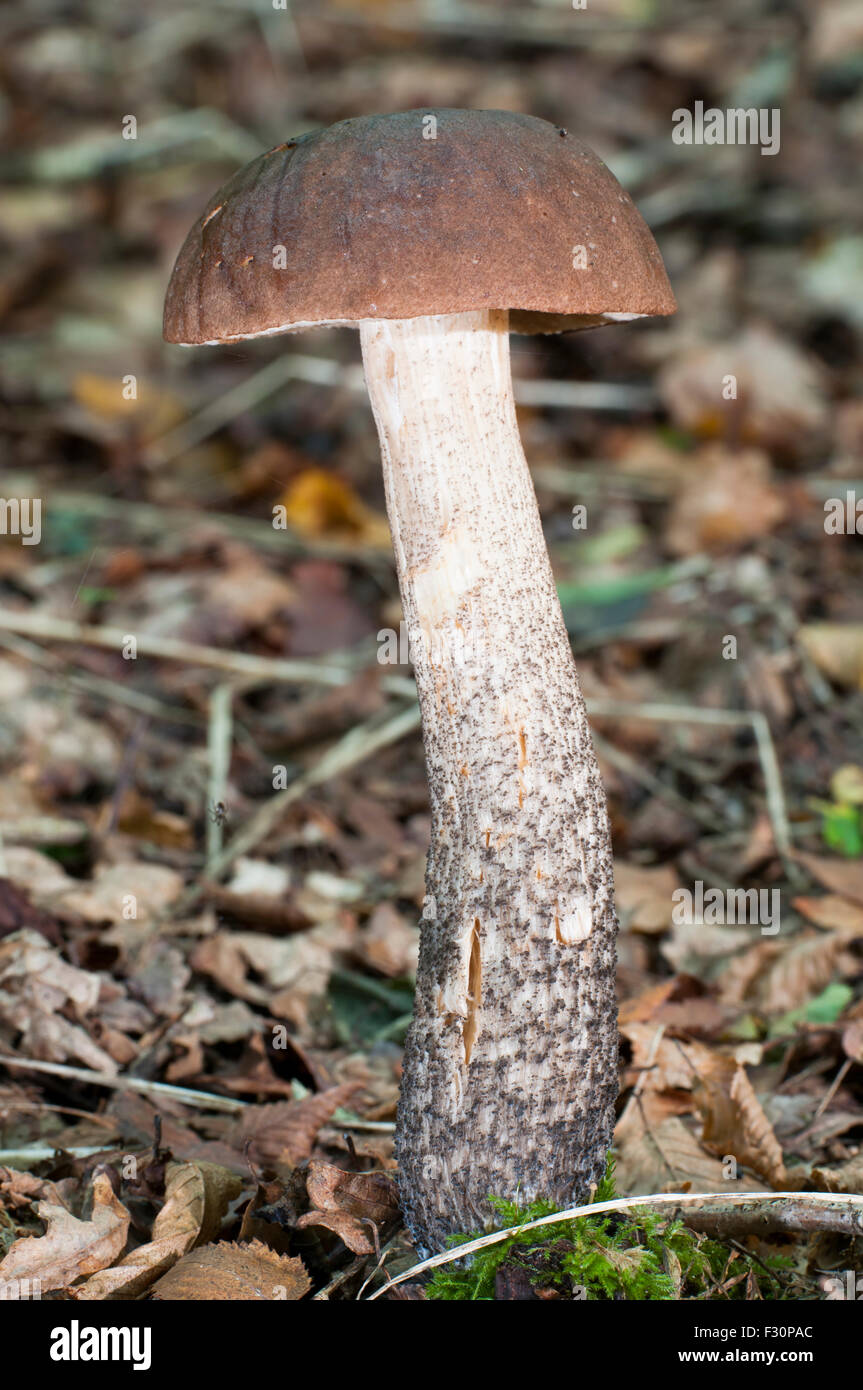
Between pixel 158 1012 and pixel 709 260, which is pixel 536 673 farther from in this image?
pixel 709 260

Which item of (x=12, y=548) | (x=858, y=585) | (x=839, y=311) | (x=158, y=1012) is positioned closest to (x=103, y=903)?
(x=158, y=1012)

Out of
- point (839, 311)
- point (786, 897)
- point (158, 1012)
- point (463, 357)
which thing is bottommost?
point (158, 1012)

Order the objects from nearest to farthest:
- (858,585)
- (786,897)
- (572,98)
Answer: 1. (786,897)
2. (858,585)
3. (572,98)

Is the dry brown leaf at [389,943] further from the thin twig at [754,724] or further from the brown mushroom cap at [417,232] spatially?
the brown mushroom cap at [417,232]

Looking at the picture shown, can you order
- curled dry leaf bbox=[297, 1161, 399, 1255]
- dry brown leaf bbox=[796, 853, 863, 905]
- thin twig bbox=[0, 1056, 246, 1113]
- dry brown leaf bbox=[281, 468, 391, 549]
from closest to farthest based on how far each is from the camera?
curled dry leaf bbox=[297, 1161, 399, 1255] < thin twig bbox=[0, 1056, 246, 1113] < dry brown leaf bbox=[796, 853, 863, 905] < dry brown leaf bbox=[281, 468, 391, 549]

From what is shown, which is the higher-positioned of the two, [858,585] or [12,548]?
[12,548]

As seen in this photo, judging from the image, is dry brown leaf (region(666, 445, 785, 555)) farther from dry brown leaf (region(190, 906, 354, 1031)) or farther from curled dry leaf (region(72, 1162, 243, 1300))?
curled dry leaf (region(72, 1162, 243, 1300))

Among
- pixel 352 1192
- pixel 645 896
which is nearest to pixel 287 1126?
pixel 352 1192

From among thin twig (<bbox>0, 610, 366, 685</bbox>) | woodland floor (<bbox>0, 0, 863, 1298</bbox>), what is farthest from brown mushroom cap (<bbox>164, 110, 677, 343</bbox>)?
thin twig (<bbox>0, 610, 366, 685</bbox>)
